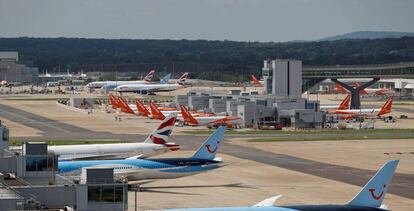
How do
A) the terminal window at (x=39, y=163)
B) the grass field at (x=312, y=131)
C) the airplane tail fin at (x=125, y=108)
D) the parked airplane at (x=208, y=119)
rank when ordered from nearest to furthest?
the terminal window at (x=39, y=163), the grass field at (x=312, y=131), the parked airplane at (x=208, y=119), the airplane tail fin at (x=125, y=108)

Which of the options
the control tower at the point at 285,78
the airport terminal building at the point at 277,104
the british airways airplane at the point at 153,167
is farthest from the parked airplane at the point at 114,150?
the control tower at the point at 285,78

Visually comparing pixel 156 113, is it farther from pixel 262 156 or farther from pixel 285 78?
pixel 262 156

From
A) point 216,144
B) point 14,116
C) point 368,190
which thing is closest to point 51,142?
point 216,144

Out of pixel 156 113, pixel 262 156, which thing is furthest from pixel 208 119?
pixel 262 156

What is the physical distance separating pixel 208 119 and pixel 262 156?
1914 inches

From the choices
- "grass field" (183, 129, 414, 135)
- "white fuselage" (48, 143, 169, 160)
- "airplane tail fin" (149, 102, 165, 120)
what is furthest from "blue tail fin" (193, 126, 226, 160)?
"airplane tail fin" (149, 102, 165, 120)

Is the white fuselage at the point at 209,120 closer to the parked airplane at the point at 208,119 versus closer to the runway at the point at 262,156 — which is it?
the parked airplane at the point at 208,119

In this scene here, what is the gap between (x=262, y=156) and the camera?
374ft

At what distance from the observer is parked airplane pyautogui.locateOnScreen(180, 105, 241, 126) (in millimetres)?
160625

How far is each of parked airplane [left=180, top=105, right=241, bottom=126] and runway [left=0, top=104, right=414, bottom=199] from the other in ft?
55.4

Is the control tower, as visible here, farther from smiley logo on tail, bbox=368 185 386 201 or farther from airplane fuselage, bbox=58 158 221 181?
smiley logo on tail, bbox=368 185 386 201

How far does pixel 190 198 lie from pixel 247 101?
90.1 metres

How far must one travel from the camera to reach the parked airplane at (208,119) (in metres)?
161

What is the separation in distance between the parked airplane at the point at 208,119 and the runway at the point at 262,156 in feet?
55.4
